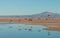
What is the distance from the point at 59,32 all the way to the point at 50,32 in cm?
83

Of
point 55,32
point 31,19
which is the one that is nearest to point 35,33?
point 55,32

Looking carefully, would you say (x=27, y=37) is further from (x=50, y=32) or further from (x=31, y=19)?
(x=31, y=19)

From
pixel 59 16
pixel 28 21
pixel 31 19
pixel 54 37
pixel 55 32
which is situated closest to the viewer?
pixel 54 37

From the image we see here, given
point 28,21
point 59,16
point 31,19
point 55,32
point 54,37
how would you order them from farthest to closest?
point 59,16 < point 31,19 < point 28,21 < point 55,32 < point 54,37

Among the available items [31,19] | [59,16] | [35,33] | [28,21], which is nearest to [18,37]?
[35,33]

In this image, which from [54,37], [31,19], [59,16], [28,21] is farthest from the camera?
[59,16]

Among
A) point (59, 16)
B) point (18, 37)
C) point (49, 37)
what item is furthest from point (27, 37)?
point (59, 16)

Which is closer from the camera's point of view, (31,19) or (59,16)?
(31,19)

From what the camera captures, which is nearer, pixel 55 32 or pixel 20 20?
pixel 55 32

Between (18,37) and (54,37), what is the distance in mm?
A: 3097

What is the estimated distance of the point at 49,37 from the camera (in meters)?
16.5

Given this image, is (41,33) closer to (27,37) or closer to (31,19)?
(27,37)

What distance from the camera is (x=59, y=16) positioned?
28.5 m

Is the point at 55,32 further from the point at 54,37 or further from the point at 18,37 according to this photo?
the point at 18,37
